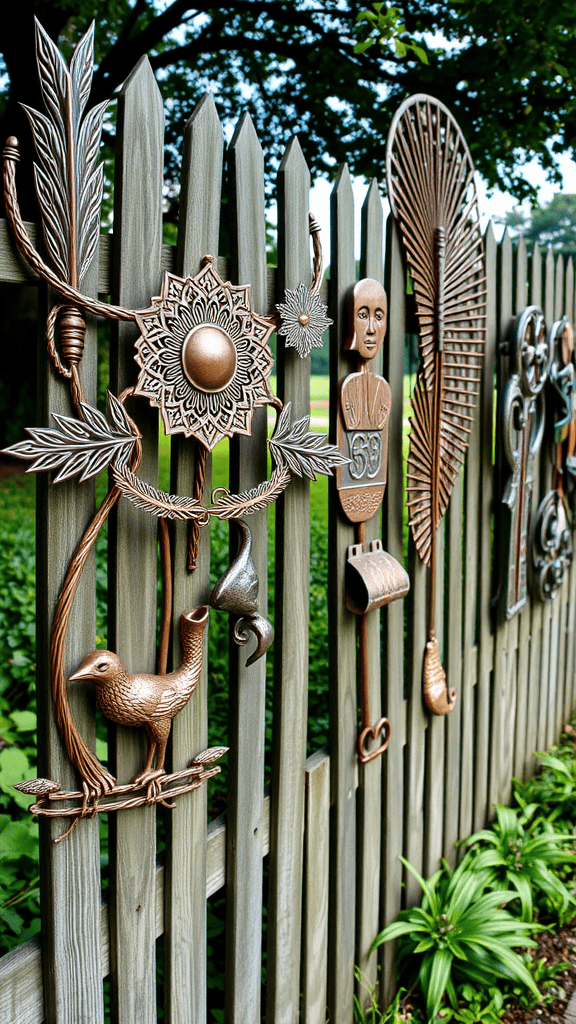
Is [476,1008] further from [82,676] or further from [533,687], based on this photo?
[82,676]

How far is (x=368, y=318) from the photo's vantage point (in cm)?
192

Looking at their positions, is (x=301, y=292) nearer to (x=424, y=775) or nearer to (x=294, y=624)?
(x=294, y=624)

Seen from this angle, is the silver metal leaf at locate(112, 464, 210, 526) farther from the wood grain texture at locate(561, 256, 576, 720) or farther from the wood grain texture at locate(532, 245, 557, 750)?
the wood grain texture at locate(561, 256, 576, 720)

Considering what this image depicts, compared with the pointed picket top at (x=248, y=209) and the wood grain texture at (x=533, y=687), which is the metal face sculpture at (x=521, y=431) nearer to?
the wood grain texture at (x=533, y=687)

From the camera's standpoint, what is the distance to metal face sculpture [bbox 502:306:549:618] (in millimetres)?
2854

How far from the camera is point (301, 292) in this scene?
1.67m

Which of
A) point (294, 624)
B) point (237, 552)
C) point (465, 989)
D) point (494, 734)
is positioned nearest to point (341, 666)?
point (294, 624)

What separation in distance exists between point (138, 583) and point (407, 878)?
68.9 inches

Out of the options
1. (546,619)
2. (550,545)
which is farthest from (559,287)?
(546,619)

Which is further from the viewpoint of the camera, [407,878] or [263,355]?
[407,878]

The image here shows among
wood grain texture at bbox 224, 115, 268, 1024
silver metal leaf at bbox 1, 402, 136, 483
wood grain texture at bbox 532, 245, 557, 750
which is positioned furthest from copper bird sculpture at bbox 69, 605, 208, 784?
wood grain texture at bbox 532, 245, 557, 750

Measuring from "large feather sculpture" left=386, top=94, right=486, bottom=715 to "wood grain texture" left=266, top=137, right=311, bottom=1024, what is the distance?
2.05 ft

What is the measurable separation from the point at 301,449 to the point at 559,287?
255 cm

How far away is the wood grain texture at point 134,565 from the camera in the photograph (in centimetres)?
130
